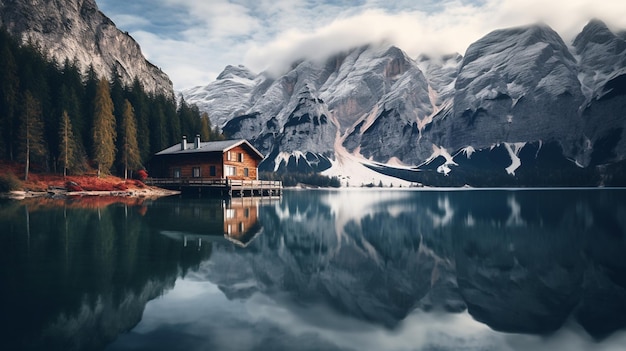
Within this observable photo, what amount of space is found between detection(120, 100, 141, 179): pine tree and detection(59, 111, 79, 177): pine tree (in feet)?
25.5

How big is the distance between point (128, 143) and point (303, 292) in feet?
190

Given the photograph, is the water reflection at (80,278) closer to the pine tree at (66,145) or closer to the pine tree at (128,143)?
the pine tree at (66,145)

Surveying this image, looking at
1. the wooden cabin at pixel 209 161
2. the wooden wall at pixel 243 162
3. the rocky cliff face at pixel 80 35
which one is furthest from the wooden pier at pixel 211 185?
the rocky cliff face at pixel 80 35

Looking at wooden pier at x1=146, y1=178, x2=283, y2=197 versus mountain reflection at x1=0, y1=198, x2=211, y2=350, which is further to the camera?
wooden pier at x1=146, y1=178, x2=283, y2=197

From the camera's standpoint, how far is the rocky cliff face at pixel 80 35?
3607 inches

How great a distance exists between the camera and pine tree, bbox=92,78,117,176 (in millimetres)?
55500

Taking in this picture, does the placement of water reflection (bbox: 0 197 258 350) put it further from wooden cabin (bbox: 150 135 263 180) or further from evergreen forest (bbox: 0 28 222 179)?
wooden cabin (bbox: 150 135 263 180)

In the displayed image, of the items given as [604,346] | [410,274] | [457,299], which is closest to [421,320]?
[457,299]

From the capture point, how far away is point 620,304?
9.34 metres

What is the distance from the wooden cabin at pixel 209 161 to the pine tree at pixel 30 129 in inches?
661

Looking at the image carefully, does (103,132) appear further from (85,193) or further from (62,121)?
(85,193)

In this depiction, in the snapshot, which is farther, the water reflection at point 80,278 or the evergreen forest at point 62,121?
the evergreen forest at point 62,121

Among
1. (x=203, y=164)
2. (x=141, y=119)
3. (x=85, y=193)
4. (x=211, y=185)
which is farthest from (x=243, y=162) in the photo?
(x=85, y=193)

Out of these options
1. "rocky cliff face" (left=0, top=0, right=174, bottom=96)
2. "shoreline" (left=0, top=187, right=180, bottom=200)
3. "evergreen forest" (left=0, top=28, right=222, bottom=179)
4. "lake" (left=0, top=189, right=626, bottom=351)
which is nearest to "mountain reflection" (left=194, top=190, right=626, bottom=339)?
"lake" (left=0, top=189, right=626, bottom=351)
